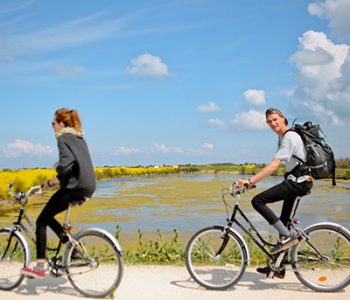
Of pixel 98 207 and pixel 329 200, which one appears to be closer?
pixel 98 207

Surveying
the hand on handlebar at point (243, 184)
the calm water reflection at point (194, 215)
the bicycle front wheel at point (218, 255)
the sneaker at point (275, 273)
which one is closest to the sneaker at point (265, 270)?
the sneaker at point (275, 273)

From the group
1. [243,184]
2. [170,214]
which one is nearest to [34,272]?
[243,184]

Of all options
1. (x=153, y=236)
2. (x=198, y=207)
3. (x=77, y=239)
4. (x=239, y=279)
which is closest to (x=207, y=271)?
(x=239, y=279)

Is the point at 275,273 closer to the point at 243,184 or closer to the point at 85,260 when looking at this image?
the point at 243,184

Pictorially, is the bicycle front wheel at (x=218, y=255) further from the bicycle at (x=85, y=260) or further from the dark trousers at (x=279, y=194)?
the bicycle at (x=85, y=260)

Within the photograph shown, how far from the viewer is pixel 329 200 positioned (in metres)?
20.5

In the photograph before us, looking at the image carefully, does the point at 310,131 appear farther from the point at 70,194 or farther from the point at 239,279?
the point at 70,194

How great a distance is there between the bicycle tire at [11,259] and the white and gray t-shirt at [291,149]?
2718mm

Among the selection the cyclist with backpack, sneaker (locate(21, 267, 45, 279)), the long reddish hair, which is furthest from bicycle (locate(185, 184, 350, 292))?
the long reddish hair

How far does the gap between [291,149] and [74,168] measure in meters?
2.07

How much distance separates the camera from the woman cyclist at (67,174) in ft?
14.2

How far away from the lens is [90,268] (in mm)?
4504

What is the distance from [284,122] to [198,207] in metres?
13.0

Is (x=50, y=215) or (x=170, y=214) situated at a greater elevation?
(x=50, y=215)
